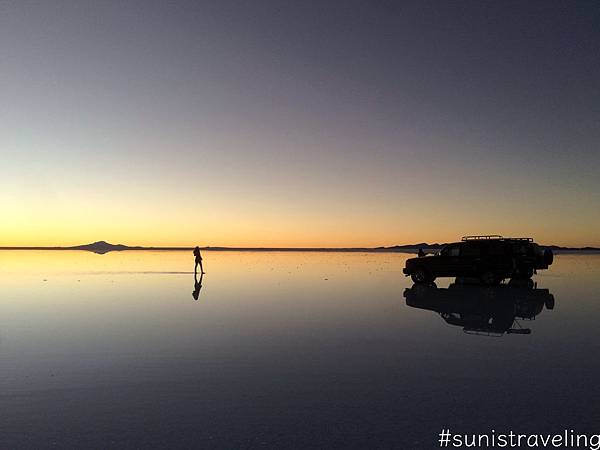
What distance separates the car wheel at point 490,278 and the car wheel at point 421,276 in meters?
2.81

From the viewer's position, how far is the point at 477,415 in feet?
21.2

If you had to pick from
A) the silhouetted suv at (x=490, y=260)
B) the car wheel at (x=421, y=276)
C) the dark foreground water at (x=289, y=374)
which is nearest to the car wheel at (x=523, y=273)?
the silhouetted suv at (x=490, y=260)

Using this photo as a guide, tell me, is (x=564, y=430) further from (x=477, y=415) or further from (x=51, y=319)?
(x=51, y=319)

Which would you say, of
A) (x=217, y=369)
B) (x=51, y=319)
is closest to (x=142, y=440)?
(x=217, y=369)

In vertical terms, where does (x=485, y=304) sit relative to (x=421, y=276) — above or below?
below

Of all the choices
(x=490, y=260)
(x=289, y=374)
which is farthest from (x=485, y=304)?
(x=289, y=374)

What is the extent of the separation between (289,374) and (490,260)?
19.4 meters

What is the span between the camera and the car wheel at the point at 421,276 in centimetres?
2661

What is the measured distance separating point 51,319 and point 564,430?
13.9 metres

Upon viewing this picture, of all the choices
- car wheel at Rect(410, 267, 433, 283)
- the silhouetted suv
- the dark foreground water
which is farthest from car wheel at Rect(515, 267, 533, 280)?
the dark foreground water

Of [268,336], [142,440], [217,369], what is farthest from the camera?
[268,336]

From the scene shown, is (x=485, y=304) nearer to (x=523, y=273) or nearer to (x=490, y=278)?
(x=490, y=278)

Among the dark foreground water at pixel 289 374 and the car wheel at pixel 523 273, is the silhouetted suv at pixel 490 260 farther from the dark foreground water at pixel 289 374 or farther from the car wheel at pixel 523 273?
the dark foreground water at pixel 289 374

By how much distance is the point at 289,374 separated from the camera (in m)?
8.51
